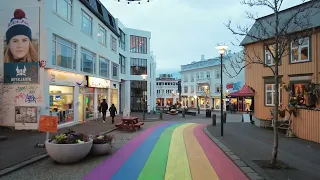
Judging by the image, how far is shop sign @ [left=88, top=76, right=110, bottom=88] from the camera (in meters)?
20.9

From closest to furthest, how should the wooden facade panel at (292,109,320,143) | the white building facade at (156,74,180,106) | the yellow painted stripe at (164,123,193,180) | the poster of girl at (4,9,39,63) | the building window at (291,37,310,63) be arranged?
the yellow painted stripe at (164,123,193,180)
the wooden facade panel at (292,109,320,143)
the poster of girl at (4,9,39,63)
the building window at (291,37,310,63)
the white building facade at (156,74,180,106)

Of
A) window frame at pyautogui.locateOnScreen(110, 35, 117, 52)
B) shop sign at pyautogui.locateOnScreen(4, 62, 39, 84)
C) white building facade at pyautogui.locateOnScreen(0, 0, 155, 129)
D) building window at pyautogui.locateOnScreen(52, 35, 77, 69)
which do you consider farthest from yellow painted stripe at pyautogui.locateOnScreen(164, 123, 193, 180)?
window frame at pyautogui.locateOnScreen(110, 35, 117, 52)

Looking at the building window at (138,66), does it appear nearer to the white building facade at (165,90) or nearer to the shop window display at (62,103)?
the shop window display at (62,103)

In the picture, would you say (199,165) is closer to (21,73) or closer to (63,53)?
(21,73)

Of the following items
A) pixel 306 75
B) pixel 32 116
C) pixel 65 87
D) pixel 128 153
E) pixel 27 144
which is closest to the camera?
pixel 128 153

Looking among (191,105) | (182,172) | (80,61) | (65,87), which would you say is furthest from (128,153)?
(191,105)

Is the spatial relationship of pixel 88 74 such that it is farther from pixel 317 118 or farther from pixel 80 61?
pixel 317 118

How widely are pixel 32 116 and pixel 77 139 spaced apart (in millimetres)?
7647

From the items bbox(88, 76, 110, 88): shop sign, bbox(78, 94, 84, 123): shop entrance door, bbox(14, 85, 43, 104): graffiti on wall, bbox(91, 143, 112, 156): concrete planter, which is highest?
bbox(88, 76, 110, 88): shop sign

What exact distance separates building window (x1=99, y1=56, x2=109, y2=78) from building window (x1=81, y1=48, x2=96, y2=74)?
6.28 feet

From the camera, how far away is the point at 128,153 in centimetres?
916

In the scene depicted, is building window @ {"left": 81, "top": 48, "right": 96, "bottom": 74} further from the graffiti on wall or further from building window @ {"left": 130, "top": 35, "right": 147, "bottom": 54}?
building window @ {"left": 130, "top": 35, "right": 147, "bottom": 54}

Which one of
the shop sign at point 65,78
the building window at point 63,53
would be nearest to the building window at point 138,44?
the shop sign at point 65,78

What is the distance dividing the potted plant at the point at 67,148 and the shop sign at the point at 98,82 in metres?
13.3
